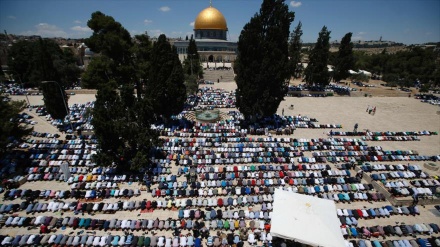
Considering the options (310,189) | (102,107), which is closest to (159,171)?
(102,107)

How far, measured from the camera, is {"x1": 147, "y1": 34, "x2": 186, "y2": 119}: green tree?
34.3 m

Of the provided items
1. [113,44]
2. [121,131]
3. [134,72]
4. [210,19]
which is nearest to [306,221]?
[121,131]

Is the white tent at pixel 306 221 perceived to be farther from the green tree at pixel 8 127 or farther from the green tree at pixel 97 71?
the green tree at pixel 97 71

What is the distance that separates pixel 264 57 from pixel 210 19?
60.3 metres

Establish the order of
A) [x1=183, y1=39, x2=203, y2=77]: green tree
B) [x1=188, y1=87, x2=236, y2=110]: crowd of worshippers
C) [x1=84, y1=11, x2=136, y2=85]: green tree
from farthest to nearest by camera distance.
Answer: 1. [x1=183, y1=39, x2=203, y2=77]: green tree
2. [x1=188, y1=87, x2=236, y2=110]: crowd of worshippers
3. [x1=84, y1=11, x2=136, y2=85]: green tree

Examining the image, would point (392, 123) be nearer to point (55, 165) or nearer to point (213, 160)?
point (213, 160)

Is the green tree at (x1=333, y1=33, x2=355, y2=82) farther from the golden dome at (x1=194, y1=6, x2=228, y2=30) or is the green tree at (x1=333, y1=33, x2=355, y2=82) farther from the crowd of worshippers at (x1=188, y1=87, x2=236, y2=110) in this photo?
the golden dome at (x1=194, y1=6, x2=228, y2=30)

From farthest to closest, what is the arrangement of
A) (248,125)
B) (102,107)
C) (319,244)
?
(248,125)
(102,107)
(319,244)

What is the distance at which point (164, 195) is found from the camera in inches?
899

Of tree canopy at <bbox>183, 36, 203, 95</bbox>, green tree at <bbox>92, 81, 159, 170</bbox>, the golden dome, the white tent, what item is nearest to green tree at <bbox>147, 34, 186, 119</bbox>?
green tree at <bbox>92, 81, 159, 170</bbox>

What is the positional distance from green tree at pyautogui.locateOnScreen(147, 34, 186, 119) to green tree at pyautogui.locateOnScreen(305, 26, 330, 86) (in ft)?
129

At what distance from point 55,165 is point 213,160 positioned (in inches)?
741

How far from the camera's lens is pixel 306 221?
55.8 ft

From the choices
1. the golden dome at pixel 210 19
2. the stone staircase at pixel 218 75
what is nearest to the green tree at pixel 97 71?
the stone staircase at pixel 218 75
